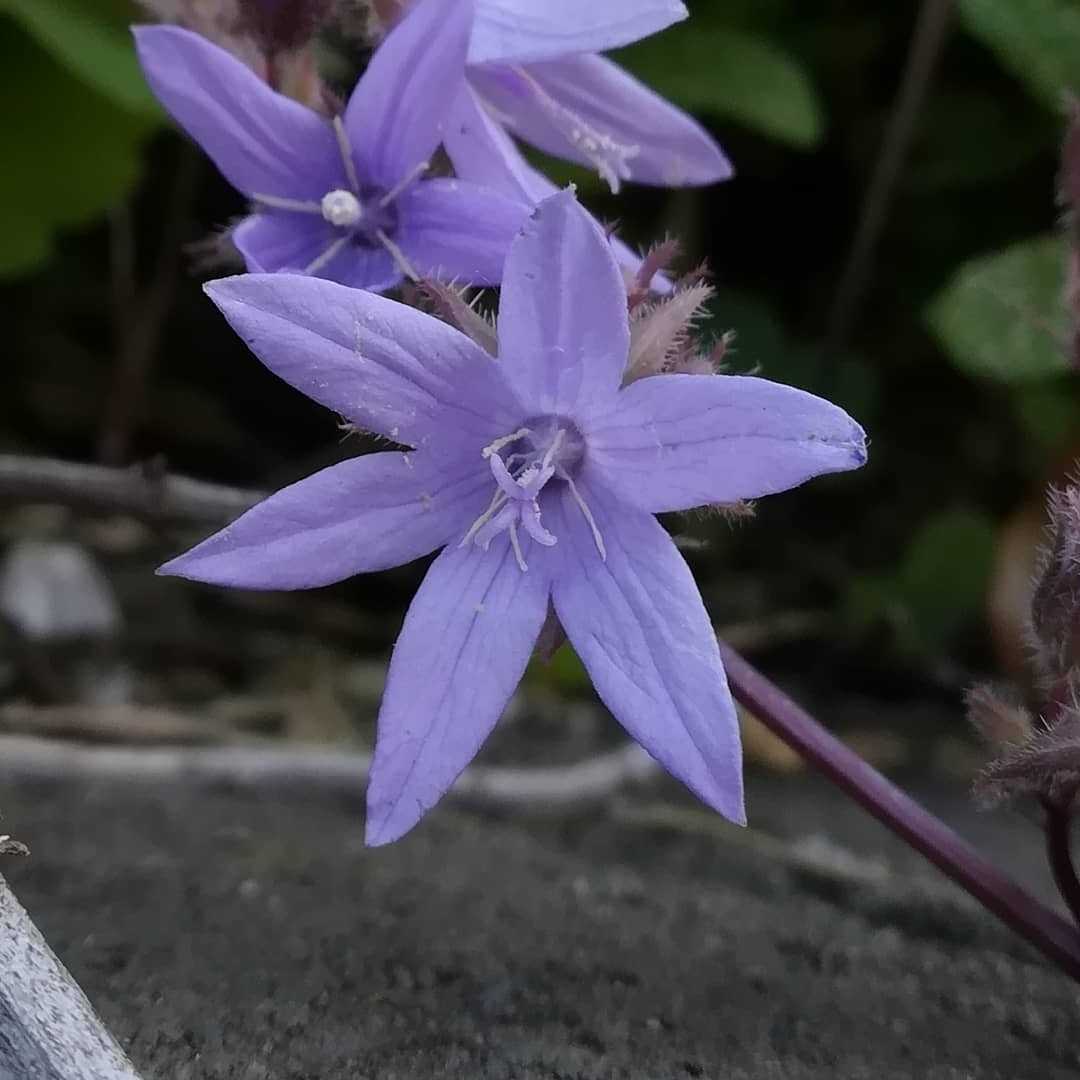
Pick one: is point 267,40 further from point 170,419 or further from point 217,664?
point 170,419

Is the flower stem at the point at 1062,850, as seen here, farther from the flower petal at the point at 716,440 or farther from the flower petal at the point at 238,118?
the flower petal at the point at 238,118

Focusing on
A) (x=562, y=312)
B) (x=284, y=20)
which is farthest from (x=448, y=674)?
(x=284, y=20)

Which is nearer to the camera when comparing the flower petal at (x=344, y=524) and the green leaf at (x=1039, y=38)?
the flower petal at (x=344, y=524)

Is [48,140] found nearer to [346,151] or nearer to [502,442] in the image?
[346,151]

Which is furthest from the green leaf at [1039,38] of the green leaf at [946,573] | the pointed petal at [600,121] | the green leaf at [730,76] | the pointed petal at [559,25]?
the pointed petal at [559,25]

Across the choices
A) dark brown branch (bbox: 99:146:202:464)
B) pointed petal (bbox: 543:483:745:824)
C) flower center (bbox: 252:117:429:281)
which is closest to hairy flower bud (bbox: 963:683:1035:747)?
pointed petal (bbox: 543:483:745:824)

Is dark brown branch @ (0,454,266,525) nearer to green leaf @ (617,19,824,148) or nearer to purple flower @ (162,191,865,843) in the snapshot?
purple flower @ (162,191,865,843)
